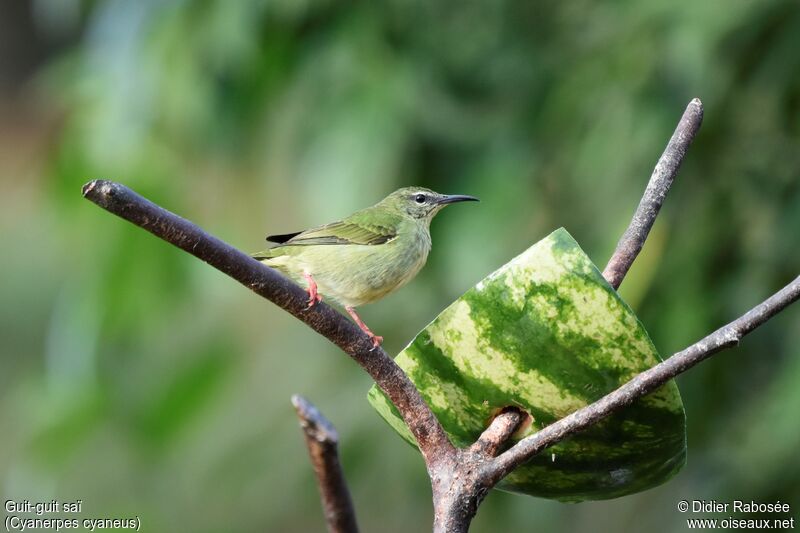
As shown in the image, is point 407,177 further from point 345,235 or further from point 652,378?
point 652,378

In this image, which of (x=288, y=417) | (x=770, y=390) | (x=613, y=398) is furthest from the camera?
(x=288, y=417)

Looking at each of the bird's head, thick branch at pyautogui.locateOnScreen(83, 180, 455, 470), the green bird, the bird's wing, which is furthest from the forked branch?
the bird's head

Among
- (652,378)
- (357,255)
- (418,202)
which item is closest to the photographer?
(652,378)

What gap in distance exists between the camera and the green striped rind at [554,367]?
1.36 metres

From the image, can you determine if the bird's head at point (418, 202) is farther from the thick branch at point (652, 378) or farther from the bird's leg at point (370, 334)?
the thick branch at point (652, 378)

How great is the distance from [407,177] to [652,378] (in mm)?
2612

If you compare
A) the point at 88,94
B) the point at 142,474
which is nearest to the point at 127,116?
the point at 88,94

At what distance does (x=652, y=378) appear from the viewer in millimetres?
1237

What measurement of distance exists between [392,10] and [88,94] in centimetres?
123

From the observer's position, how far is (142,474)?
5.12 m

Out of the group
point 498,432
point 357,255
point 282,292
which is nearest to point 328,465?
point 498,432

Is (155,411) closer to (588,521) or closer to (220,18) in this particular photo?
(220,18)

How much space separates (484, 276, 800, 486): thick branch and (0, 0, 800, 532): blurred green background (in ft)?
6.24

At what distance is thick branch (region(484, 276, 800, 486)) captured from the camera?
3.99 ft
